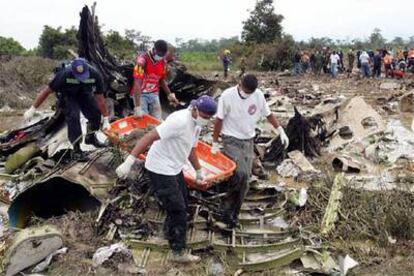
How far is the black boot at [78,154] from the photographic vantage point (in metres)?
6.65

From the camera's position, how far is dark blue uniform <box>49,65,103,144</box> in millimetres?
6957

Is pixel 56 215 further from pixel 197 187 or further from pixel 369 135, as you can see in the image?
pixel 369 135

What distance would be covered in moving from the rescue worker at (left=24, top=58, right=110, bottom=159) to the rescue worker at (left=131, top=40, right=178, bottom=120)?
1.62 feet

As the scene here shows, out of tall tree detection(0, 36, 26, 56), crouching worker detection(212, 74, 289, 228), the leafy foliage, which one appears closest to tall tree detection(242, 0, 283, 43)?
the leafy foliage

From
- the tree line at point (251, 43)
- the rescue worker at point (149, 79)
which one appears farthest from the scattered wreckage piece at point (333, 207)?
the tree line at point (251, 43)

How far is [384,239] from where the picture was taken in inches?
200

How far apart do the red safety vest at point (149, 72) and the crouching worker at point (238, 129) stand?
80.1 inches

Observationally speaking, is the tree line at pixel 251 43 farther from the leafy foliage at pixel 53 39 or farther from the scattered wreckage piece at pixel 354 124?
the scattered wreckage piece at pixel 354 124

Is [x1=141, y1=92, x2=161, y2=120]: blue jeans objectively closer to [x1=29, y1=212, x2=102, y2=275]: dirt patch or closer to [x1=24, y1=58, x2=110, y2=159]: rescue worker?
[x1=24, y1=58, x2=110, y2=159]: rescue worker

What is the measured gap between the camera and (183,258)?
482 cm

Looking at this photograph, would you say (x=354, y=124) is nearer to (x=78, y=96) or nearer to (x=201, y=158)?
(x=201, y=158)

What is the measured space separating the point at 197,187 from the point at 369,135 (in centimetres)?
510

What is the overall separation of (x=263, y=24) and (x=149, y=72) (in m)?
29.2

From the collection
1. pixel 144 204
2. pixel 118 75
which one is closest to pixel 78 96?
pixel 144 204
